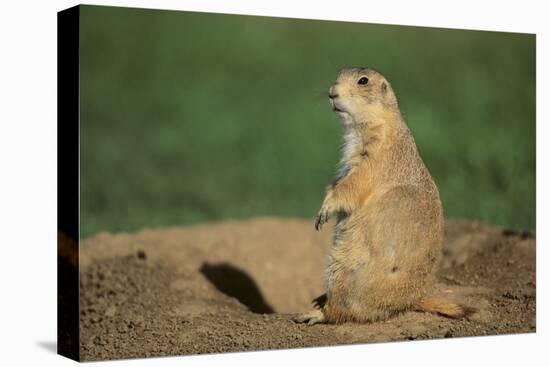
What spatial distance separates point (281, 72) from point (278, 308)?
3.71 meters

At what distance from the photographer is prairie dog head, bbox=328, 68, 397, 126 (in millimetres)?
6223

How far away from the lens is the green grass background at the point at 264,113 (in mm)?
8062

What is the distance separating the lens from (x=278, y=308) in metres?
8.12

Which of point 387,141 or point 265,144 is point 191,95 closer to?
point 265,144

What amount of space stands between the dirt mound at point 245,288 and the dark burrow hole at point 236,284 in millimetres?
15

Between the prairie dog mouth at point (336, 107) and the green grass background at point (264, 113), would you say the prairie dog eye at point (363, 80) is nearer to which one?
the prairie dog mouth at point (336, 107)

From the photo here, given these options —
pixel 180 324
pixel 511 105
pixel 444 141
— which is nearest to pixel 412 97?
pixel 444 141

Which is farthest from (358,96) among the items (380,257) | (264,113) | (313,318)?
(264,113)

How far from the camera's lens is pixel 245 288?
825cm

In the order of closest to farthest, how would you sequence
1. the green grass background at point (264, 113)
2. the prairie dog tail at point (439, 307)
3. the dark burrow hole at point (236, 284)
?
the prairie dog tail at point (439, 307), the dark burrow hole at point (236, 284), the green grass background at point (264, 113)

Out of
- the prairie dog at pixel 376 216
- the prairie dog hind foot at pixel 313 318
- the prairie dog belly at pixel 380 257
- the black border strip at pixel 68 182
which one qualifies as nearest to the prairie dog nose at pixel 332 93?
the prairie dog at pixel 376 216

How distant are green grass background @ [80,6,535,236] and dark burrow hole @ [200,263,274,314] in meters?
1.22

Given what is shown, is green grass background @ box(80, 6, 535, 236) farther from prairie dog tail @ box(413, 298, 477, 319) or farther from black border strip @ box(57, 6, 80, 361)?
prairie dog tail @ box(413, 298, 477, 319)

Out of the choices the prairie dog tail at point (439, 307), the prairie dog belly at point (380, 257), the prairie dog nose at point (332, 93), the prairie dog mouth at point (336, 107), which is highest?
the prairie dog nose at point (332, 93)
